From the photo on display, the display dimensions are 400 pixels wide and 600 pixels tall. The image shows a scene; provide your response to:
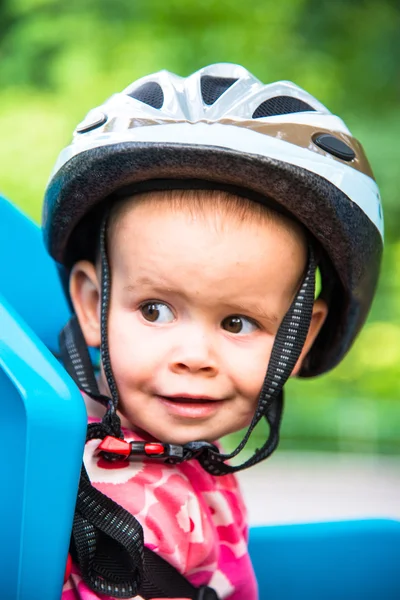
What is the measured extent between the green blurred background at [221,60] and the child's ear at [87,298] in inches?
127

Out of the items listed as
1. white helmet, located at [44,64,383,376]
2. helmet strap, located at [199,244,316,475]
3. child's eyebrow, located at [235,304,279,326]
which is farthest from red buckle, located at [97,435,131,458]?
white helmet, located at [44,64,383,376]

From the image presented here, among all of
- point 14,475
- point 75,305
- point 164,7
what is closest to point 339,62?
point 164,7

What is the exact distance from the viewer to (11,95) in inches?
190

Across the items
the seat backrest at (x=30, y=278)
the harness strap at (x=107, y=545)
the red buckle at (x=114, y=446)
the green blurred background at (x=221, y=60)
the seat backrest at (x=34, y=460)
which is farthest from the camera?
the green blurred background at (x=221, y=60)

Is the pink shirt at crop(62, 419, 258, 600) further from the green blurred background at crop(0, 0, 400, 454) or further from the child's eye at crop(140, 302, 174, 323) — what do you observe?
the green blurred background at crop(0, 0, 400, 454)

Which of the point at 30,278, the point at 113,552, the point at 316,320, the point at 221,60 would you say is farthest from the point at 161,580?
the point at 221,60

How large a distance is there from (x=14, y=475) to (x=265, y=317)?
462mm

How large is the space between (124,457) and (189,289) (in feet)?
0.83

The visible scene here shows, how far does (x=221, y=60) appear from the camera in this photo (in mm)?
4910

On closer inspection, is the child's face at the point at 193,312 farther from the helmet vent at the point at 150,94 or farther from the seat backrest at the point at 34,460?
the seat backrest at the point at 34,460

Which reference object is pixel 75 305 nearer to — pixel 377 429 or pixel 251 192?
pixel 251 192

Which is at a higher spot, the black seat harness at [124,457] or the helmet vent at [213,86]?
the helmet vent at [213,86]

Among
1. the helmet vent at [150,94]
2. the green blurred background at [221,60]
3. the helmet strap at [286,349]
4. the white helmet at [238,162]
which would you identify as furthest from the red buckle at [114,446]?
the green blurred background at [221,60]

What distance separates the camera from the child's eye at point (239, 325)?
1203 millimetres
